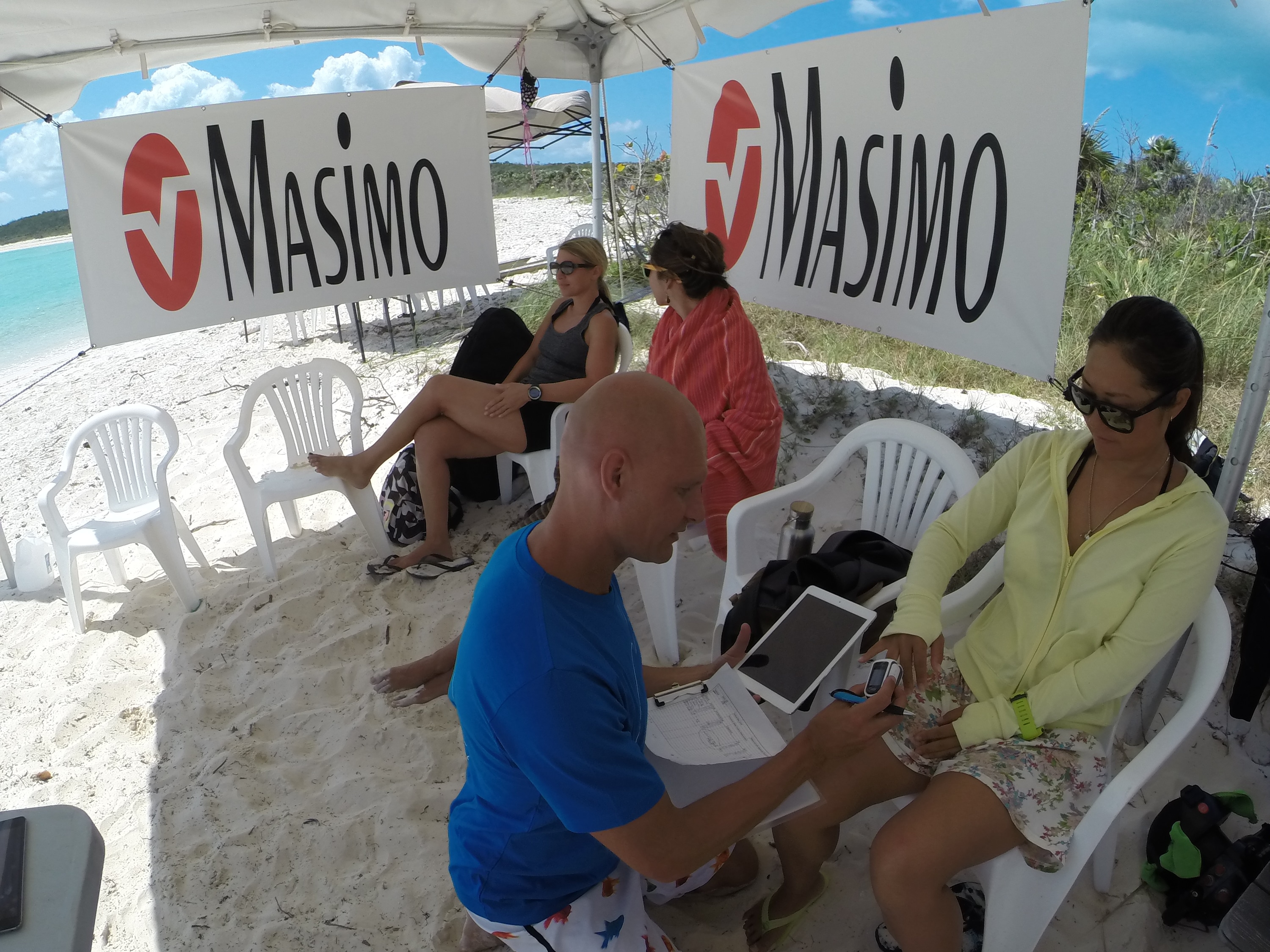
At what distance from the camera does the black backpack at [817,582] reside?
80.8 inches

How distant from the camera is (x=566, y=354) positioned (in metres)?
3.69

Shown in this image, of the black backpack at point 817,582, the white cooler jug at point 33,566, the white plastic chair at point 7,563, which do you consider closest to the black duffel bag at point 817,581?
the black backpack at point 817,582

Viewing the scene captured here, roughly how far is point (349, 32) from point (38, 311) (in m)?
26.2

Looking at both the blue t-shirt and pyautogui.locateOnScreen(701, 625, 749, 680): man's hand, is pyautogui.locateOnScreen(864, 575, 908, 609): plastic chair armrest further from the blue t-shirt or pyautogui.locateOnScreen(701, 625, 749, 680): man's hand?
the blue t-shirt

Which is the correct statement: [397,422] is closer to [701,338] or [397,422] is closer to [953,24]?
[701,338]

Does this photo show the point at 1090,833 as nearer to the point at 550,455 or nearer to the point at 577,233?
the point at 550,455

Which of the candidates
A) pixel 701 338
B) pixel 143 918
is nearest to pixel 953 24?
pixel 701 338

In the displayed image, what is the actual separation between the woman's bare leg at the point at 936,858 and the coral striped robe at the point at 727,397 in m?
1.32

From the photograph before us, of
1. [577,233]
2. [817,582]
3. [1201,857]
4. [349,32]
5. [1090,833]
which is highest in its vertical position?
[349,32]

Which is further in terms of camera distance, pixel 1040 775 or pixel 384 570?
pixel 384 570

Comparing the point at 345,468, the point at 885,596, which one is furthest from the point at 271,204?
the point at 885,596

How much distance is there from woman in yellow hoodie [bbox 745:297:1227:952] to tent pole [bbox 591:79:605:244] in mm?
3354

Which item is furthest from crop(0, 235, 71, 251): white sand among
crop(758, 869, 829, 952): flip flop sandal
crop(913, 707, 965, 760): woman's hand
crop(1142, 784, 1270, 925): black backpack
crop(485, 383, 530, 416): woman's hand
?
crop(1142, 784, 1270, 925): black backpack

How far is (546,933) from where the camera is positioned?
1391 millimetres
